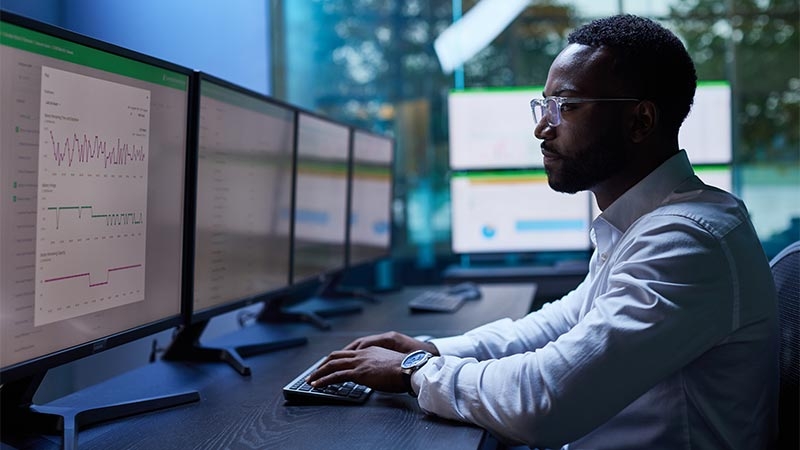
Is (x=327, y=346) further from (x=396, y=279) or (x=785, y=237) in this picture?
(x=785, y=237)

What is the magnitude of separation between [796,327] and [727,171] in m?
2.26

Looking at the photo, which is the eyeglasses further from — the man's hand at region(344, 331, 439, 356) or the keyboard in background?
the keyboard in background

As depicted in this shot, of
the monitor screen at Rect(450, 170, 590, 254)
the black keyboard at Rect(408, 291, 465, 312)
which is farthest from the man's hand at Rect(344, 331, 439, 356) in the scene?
the monitor screen at Rect(450, 170, 590, 254)

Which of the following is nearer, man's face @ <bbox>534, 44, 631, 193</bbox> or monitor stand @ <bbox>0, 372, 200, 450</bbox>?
monitor stand @ <bbox>0, 372, 200, 450</bbox>

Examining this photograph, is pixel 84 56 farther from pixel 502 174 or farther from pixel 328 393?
pixel 502 174

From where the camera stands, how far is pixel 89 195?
3.55 feet

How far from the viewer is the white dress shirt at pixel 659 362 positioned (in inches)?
37.8

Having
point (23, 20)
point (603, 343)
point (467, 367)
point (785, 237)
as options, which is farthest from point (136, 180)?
point (785, 237)

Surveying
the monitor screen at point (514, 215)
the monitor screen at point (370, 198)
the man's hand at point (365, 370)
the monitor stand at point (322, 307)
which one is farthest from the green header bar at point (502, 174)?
the man's hand at point (365, 370)

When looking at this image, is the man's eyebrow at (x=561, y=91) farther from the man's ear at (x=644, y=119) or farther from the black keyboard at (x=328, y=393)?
the black keyboard at (x=328, y=393)

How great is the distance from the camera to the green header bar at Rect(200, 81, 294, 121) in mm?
1438

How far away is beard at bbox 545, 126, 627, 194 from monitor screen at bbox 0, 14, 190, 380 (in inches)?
27.8

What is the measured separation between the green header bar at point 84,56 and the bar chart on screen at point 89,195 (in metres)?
0.02

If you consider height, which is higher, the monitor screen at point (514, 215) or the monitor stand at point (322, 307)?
the monitor screen at point (514, 215)
